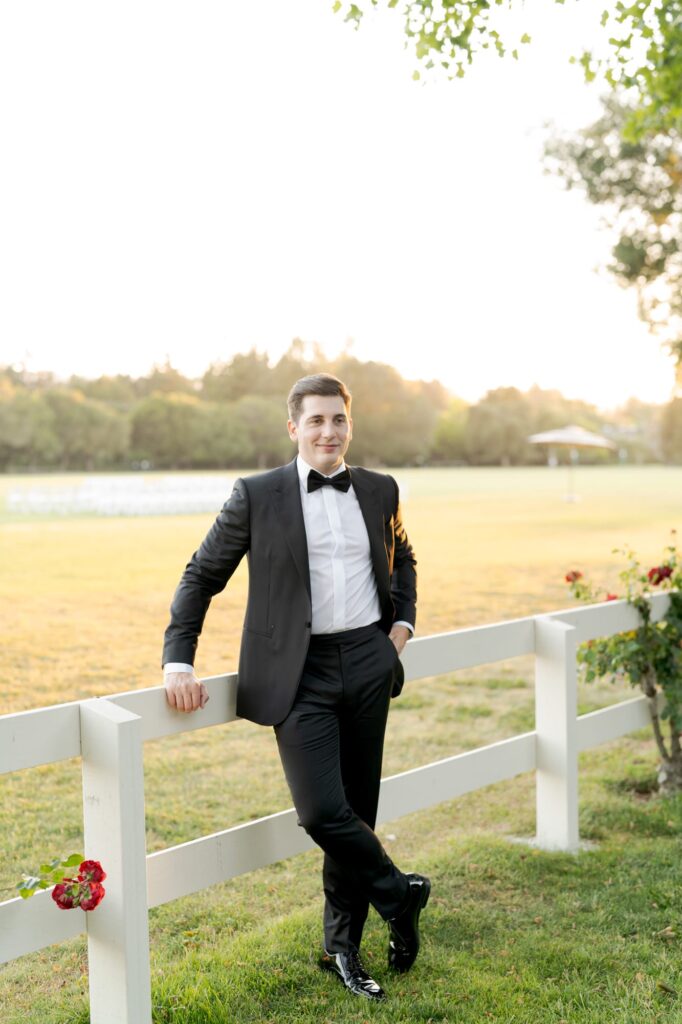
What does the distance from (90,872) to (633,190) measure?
19.1 meters

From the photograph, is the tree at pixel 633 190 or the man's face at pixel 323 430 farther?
the tree at pixel 633 190

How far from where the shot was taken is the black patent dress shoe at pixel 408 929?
340 centimetres

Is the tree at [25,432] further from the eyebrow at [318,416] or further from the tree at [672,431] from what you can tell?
the eyebrow at [318,416]

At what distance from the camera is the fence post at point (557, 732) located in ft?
15.4

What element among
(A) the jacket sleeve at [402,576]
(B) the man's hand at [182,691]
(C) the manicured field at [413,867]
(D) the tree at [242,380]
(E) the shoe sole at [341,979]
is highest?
(D) the tree at [242,380]

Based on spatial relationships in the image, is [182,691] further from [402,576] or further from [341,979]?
[341,979]

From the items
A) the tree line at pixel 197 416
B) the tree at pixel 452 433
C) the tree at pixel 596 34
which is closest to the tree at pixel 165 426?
the tree line at pixel 197 416

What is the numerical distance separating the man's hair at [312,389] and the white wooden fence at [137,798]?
0.91m

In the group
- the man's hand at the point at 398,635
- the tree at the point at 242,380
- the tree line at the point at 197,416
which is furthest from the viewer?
the tree at the point at 242,380

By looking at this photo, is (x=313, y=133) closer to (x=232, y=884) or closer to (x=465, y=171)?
(x=465, y=171)

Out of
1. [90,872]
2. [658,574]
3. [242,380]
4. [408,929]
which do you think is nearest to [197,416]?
[242,380]

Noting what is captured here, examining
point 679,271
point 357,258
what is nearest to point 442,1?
point 679,271

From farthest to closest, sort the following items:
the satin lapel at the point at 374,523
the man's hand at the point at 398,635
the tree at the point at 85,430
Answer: the tree at the point at 85,430
the man's hand at the point at 398,635
the satin lapel at the point at 374,523

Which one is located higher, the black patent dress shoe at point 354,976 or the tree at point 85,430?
the tree at point 85,430
